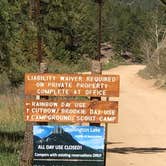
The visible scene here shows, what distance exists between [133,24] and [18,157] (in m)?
99.6

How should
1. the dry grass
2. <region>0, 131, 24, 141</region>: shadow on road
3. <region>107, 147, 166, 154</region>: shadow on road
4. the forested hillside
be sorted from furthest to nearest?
the dry grass < <region>0, 131, 24, 141</region>: shadow on road < <region>107, 147, 166, 154</region>: shadow on road < the forested hillside

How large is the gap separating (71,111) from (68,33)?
54.9 metres

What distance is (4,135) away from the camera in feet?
48.7

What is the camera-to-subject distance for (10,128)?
1653cm

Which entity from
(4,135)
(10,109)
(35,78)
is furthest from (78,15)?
(35,78)

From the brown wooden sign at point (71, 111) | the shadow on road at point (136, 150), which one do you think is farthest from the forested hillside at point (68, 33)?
the shadow on road at point (136, 150)

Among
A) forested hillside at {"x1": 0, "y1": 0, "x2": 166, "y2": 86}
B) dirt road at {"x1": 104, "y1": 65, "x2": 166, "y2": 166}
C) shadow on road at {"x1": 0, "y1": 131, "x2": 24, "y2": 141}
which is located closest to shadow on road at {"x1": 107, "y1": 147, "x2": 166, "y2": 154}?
dirt road at {"x1": 104, "y1": 65, "x2": 166, "y2": 166}

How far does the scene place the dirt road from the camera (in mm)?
13156

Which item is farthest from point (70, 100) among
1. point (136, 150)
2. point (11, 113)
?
point (11, 113)

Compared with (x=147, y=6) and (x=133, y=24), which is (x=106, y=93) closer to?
(x=133, y=24)

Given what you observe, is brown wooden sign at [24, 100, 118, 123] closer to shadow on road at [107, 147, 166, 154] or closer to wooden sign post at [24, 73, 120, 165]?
wooden sign post at [24, 73, 120, 165]

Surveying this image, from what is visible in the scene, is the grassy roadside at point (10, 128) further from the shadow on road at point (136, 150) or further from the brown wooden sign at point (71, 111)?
the shadow on road at point (136, 150)

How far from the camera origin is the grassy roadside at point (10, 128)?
11842 mm

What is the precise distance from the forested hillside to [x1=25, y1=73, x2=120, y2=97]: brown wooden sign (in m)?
1.16
